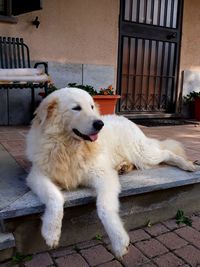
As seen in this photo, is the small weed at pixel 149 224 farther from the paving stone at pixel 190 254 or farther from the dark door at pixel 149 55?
the dark door at pixel 149 55

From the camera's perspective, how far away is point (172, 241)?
81.0 inches

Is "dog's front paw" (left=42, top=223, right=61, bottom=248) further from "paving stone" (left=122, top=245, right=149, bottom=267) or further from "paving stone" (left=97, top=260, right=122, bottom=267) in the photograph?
"paving stone" (left=122, top=245, right=149, bottom=267)

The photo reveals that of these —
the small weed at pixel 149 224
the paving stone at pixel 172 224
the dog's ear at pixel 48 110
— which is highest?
the dog's ear at pixel 48 110

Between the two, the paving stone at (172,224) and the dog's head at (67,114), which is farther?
the paving stone at (172,224)

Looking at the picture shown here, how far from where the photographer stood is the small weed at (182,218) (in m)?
2.36

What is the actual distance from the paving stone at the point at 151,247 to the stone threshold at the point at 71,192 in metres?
0.32

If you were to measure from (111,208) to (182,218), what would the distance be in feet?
2.77

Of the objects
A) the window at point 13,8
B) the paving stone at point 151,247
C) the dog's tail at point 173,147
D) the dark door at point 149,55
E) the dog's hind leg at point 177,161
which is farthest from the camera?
the dark door at point 149,55

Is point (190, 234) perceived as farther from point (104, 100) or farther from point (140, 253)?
point (104, 100)

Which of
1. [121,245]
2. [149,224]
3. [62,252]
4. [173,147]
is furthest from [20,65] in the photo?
[121,245]

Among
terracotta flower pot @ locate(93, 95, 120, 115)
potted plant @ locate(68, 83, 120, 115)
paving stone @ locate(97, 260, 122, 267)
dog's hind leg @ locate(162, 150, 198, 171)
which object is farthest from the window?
paving stone @ locate(97, 260, 122, 267)

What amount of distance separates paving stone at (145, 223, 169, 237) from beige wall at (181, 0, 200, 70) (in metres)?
4.66

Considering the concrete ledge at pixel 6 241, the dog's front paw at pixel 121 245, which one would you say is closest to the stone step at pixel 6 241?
the concrete ledge at pixel 6 241

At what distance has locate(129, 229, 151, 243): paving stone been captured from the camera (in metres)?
2.08
